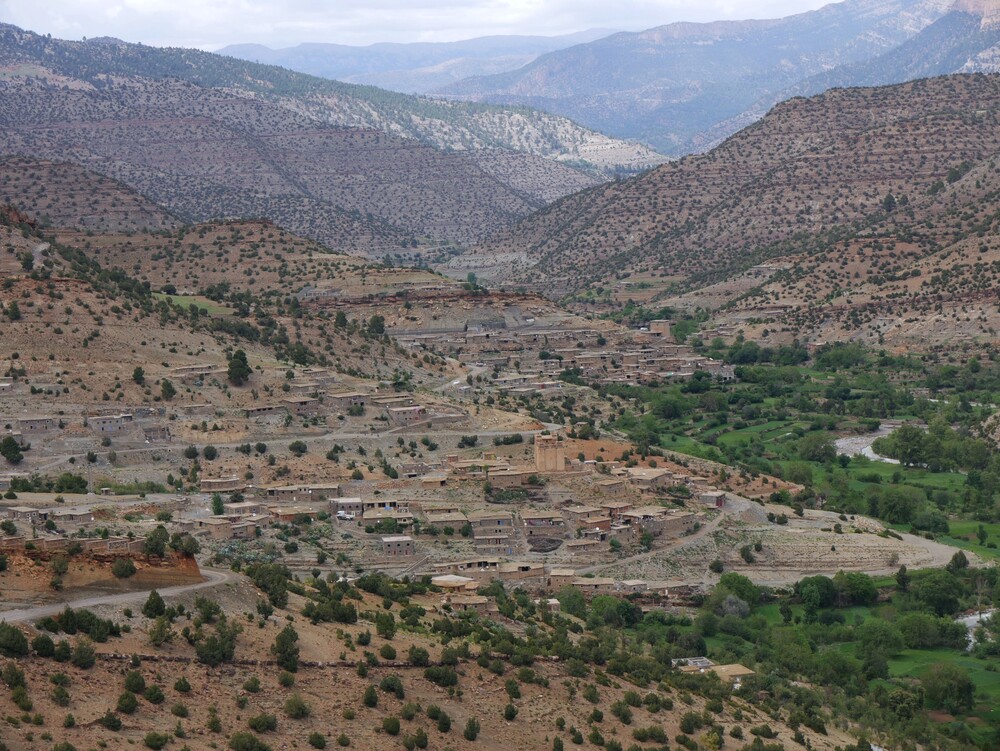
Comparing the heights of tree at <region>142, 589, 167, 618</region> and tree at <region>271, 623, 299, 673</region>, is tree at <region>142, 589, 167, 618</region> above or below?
above

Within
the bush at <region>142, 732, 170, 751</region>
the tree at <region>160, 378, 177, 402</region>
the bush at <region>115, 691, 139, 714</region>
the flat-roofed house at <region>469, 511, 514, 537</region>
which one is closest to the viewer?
the bush at <region>142, 732, 170, 751</region>

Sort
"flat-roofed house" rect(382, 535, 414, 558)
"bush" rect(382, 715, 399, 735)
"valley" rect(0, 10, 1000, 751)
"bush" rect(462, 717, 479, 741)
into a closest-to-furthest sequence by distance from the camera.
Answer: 1. "bush" rect(382, 715, 399, 735)
2. "valley" rect(0, 10, 1000, 751)
3. "bush" rect(462, 717, 479, 741)
4. "flat-roofed house" rect(382, 535, 414, 558)

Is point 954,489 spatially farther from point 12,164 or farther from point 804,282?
point 12,164

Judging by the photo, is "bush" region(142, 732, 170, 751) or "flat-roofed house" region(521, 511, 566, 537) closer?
"bush" region(142, 732, 170, 751)

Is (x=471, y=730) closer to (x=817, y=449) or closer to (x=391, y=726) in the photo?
(x=391, y=726)

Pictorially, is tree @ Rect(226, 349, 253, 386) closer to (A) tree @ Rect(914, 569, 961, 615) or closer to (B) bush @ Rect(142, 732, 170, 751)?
(A) tree @ Rect(914, 569, 961, 615)

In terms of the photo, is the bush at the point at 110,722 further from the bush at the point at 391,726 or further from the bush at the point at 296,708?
the bush at the point at 391,726

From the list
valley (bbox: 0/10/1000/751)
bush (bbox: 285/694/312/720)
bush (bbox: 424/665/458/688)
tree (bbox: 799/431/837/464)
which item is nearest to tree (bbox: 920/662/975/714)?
valley (bbox: 0/10/1000/751)

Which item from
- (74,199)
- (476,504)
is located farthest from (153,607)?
(74,199)
